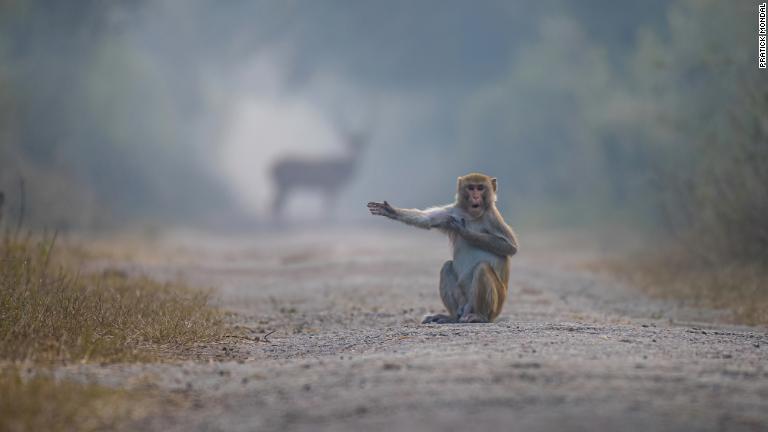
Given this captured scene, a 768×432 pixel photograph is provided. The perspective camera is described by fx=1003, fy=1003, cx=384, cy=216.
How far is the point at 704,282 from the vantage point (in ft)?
43.3

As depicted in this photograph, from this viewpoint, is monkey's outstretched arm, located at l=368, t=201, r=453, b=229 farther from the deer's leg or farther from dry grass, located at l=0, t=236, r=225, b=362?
the deer's leg

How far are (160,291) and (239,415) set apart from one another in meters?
6.37

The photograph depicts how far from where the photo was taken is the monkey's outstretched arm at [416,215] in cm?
828

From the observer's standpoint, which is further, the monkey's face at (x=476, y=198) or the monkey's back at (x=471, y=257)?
the monkey's back at (x=471, y=257)

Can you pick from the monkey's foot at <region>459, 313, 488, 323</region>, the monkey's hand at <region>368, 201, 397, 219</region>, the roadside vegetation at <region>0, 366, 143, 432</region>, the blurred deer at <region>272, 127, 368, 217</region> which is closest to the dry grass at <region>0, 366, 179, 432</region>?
the roadside vegetation at <region>0, 366, 143, 432</region>

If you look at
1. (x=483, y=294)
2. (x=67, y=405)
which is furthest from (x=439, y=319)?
(x=67, y=405)

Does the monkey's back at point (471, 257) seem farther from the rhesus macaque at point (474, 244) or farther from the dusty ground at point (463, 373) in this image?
the dusty ground at point (463, 373)

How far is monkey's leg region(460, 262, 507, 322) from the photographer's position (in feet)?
27.8

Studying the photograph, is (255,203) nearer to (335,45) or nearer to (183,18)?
(183,18)

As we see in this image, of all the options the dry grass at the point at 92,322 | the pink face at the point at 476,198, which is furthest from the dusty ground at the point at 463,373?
the pink face at the point at 476,198

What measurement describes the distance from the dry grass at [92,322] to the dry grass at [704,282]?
5.58 metres

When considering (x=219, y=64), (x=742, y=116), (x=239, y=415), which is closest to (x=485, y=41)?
(x=219, y=64)

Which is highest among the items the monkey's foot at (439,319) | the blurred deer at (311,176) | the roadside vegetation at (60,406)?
the blurred deer at (311,176)

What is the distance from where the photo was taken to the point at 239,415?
197 inches
